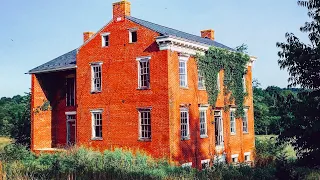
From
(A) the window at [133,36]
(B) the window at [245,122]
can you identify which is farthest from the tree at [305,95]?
(B) the window at [245,122]

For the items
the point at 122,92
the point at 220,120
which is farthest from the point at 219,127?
the point at 122,92

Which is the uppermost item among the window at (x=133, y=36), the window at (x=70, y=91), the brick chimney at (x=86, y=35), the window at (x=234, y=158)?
the brick chimney at (x=86, y=35)

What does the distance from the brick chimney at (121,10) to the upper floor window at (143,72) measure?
3.43 meters

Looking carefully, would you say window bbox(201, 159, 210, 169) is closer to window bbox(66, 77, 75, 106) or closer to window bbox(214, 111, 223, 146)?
window bbox(214, 111, 223, 146)

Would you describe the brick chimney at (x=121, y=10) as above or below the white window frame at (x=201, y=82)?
above

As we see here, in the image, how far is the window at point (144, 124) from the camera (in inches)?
981

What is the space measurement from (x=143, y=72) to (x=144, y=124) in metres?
Result: 3.35

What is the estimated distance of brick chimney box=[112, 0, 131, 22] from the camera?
26.4 m

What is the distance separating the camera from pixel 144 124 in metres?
25.1

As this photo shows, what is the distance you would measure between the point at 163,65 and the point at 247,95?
35.1 ft

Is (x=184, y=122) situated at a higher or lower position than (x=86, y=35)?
lower

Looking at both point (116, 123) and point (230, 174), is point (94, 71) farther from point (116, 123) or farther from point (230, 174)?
point (230, 174)

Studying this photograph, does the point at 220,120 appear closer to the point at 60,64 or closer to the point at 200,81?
the point at 200,81

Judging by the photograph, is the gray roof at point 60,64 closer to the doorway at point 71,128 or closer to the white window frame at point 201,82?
the doorway at point 71,128
